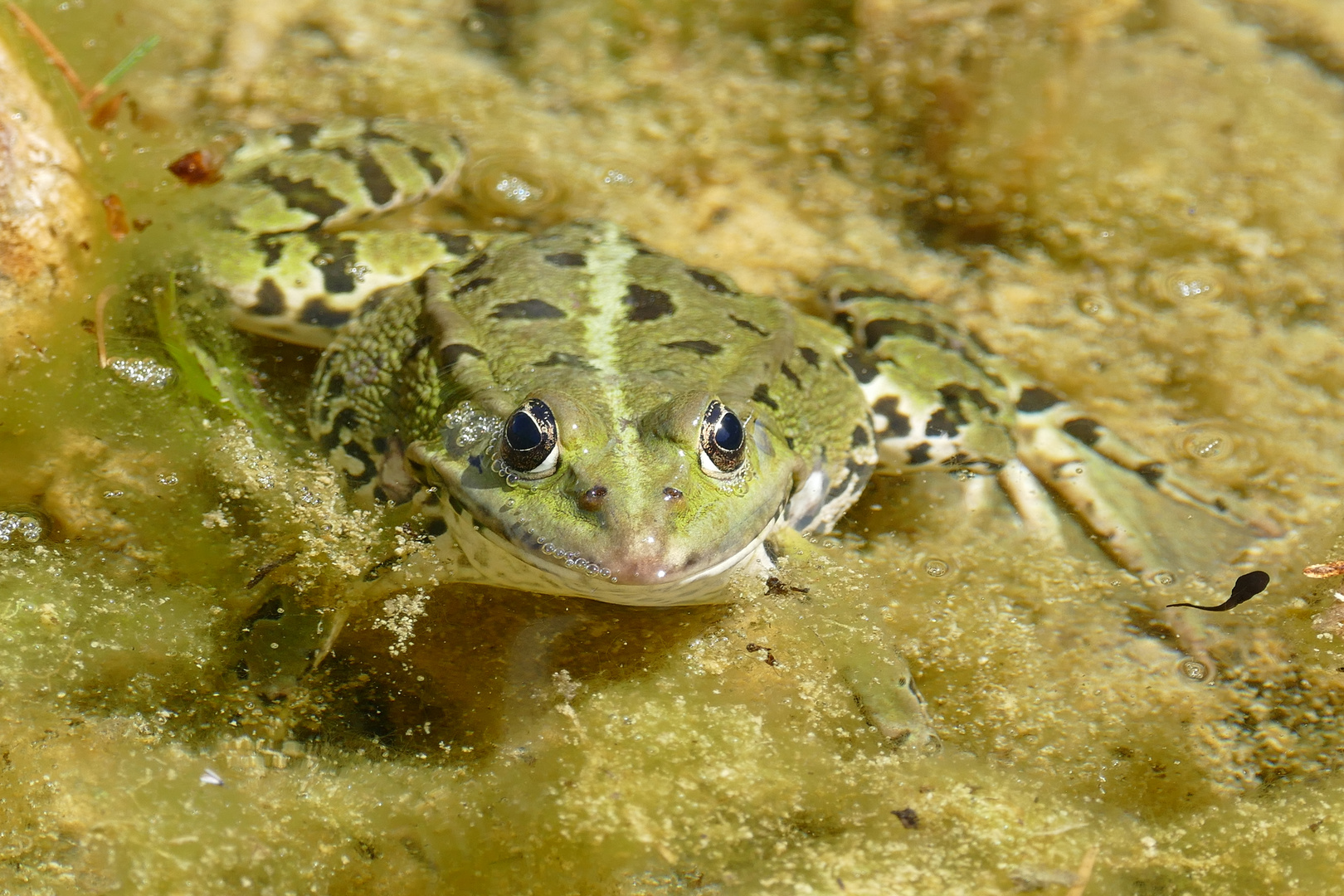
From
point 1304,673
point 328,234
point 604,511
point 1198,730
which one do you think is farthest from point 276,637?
point 1304,673

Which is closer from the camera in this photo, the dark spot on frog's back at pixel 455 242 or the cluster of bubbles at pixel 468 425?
the cluster of bubbles at pixel 468 425

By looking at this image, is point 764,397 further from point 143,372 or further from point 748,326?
point 143,372

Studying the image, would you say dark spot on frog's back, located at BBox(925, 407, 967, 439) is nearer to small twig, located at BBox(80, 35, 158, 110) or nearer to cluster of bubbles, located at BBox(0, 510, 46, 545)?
cluster of bubbles, located at BBox(0, 510, 46, 545)

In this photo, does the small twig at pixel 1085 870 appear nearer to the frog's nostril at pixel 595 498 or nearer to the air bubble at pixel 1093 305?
the frog's nostril at pixel 595 498

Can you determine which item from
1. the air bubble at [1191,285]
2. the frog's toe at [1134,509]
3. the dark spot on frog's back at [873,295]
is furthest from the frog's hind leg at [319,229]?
the air bubble at [1191,285]

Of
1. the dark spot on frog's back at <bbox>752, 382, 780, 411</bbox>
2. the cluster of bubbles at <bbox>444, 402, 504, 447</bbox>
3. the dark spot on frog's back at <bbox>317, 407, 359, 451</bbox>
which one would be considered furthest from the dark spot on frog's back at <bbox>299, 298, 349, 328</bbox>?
the dark spot on frog's back at <bbox>752, 382, 780, 411</bbox>

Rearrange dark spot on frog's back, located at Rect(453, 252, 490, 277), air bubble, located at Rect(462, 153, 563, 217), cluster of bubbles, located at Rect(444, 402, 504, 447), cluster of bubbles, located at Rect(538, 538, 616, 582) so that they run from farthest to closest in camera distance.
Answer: air bubble, located at Rect(462, 153, 563, 217) < dark spot on frog's back, located at Rect(453, 252, 490, 277) < cluster of bubbles, located at Rect(444, 402, 504, 447) < cluster of bubbles, located at Rect(538, 538, 616, 582)

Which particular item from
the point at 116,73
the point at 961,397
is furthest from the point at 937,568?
the point at 116,73
